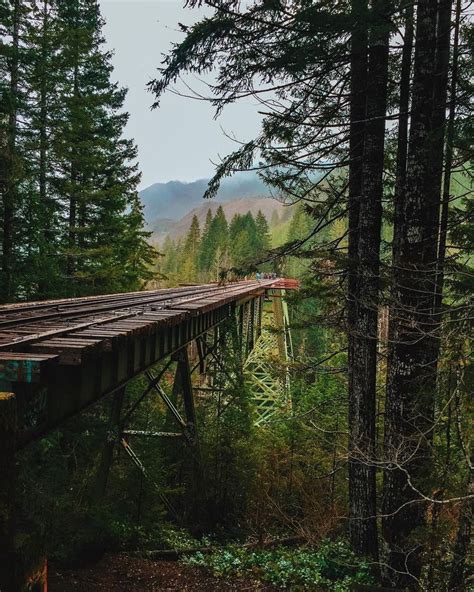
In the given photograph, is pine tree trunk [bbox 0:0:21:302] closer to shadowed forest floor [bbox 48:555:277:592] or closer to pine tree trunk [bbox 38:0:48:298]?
pine tree trunk [bbox 38:0:48:298]

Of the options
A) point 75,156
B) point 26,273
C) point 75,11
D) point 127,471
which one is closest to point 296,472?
point 127,471

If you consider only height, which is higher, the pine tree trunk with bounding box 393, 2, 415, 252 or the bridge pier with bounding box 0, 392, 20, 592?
the pine tree trunk with bounding box 393, 2, 415, 252

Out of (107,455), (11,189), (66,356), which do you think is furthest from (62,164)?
(66,356)

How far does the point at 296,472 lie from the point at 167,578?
4573mm

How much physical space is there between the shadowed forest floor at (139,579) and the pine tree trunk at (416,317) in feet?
6.24

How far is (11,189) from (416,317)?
917 cm

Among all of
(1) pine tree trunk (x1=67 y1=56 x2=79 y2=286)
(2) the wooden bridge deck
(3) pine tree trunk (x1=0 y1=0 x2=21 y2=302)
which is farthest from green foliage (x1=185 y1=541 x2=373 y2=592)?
(1) pine tree trunk (x1=67 y1=56 x2=79 y2=286)

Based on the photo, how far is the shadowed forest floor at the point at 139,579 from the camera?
5082mm

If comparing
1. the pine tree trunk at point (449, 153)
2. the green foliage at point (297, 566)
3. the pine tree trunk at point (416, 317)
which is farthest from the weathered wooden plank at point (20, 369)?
the green foliage at point (297, 566)

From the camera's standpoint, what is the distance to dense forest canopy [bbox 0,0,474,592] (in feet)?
14.3

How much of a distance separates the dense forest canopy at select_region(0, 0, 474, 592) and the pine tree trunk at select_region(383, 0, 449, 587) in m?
0.02

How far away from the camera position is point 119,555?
617 centimetres

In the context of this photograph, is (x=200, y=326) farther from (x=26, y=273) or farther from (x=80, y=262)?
(x=80, y=262)

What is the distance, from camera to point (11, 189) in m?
9.60
